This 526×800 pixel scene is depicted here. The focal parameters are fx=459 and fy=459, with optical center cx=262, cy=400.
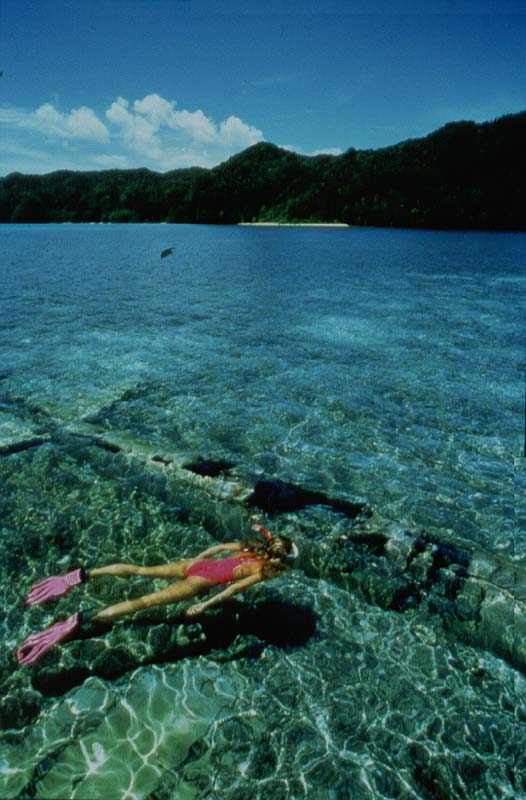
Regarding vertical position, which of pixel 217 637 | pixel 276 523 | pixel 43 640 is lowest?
pixel 217 637

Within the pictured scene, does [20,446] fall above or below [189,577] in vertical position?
above

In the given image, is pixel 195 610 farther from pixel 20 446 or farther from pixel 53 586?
pixel 20 446

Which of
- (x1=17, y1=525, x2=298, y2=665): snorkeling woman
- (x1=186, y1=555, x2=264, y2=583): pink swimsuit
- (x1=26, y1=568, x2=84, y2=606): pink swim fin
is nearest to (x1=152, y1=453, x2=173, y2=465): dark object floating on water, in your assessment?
(x1=17, y1=525, x2=298, y2=665): snorkeling woman

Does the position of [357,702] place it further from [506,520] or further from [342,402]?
[342,402]

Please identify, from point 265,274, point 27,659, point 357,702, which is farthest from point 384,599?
point 265,274

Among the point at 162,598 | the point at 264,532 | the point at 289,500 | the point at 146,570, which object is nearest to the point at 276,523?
the point at 289,500

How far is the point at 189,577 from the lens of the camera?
876 cm

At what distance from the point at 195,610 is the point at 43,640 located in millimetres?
2531

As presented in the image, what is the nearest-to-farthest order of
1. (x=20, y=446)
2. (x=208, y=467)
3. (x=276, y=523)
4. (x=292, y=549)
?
(x=292, y=549), (x=276, y=523), (x=208, y=467), (x=20, y=446)

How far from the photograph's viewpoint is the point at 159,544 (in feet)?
33.5

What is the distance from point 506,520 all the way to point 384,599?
4361 millimetres

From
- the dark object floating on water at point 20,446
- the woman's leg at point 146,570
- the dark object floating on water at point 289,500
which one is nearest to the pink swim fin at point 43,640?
the woman's leg at point 146,570

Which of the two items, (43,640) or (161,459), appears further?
(161,459)

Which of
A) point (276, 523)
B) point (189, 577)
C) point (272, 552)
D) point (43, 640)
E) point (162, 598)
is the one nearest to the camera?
point (43, 640)
